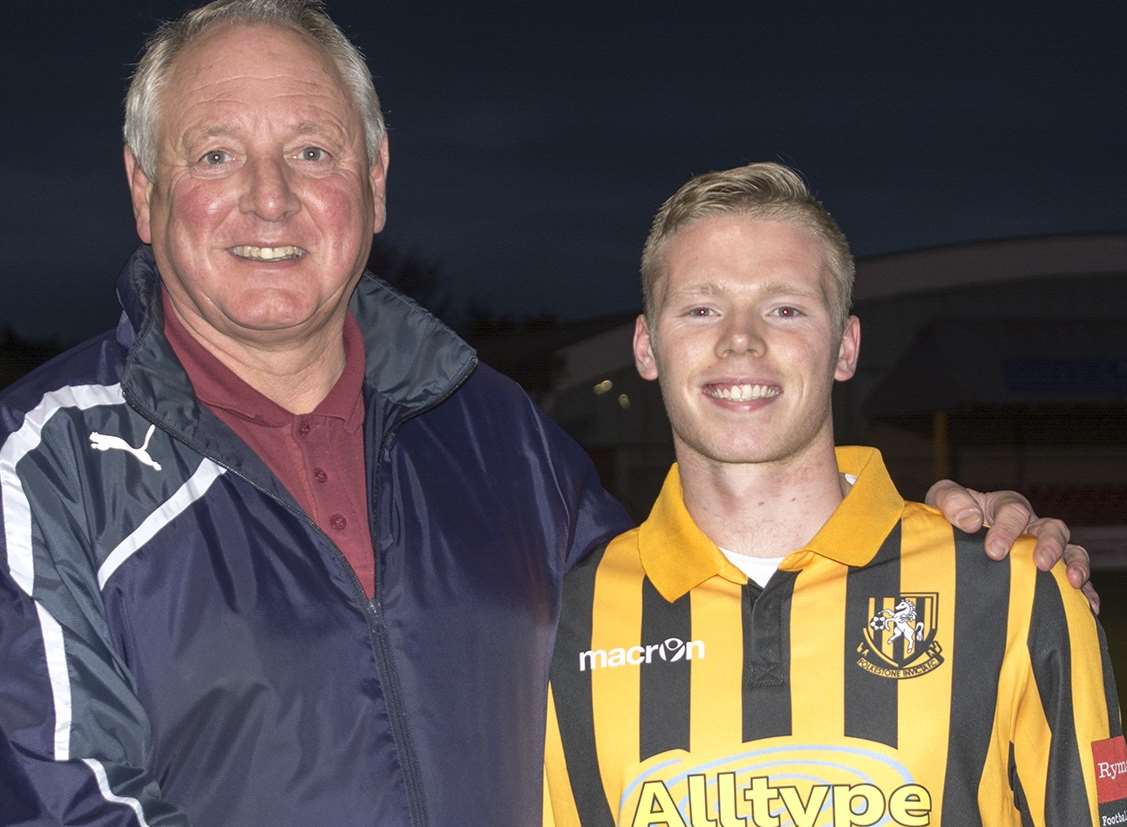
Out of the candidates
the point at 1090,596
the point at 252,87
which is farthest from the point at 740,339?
the point at 252,87

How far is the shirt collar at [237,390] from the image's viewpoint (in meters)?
2.25

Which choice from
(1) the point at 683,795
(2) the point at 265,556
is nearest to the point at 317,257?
(2) the point at 265,556

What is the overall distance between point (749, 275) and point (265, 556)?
92cm

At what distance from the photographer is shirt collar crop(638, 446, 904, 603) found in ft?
7.38

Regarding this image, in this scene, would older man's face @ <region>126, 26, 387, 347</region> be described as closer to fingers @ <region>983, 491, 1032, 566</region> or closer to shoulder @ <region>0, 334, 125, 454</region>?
shoulder @ <region>0, 334, 125, 454</region>

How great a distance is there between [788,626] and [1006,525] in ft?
1.28

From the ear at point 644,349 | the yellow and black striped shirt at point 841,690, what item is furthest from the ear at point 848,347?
the ear at point 644,349

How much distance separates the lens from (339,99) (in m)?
2.41

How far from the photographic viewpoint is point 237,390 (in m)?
Answer: 2.27

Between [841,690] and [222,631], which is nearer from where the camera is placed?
[222,631]

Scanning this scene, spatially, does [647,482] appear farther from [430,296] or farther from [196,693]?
[196,693]

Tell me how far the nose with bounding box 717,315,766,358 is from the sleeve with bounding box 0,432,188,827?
3.37 ft

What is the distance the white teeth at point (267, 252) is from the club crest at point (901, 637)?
1083 millimetres

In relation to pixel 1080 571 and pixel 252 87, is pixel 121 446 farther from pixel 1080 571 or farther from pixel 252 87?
pixel 1080 571
